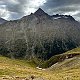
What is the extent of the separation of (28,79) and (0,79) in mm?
5418

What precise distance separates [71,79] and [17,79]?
17367 mm

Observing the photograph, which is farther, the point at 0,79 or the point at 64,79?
the point at 64,79

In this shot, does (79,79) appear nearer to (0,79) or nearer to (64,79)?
(64,79)

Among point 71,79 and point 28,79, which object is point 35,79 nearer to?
point 28,79

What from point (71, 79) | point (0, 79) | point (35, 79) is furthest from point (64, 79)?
point (0, 79)

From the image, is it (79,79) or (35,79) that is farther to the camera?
(79,79)

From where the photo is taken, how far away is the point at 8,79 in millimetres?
44000

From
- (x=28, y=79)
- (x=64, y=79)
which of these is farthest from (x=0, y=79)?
(x=64, y=79)

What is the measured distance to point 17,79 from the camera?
148 ft

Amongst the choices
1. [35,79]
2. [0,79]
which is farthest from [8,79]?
[35,79]

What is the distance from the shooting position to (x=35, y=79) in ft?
146

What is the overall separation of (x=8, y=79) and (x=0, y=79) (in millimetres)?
1893

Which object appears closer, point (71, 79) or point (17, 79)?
point (17, 79)

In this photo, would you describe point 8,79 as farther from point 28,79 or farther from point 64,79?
point 64,79
